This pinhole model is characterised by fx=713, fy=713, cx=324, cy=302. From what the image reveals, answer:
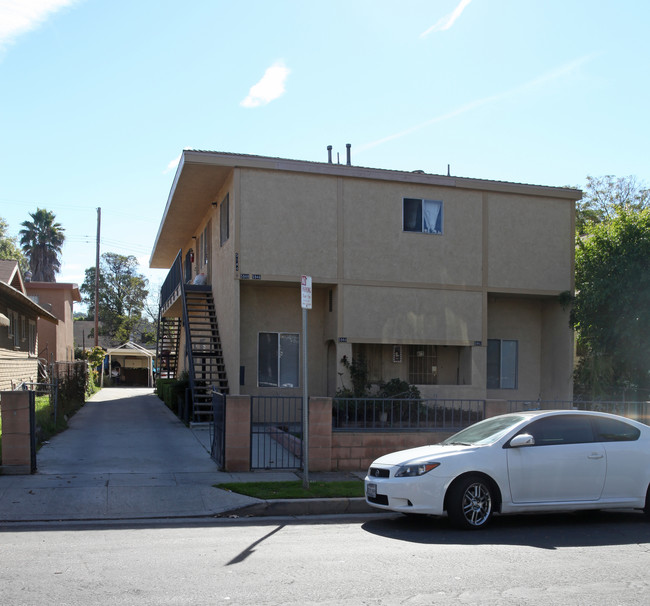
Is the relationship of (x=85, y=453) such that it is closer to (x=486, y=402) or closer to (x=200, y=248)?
(x=486, y=402)

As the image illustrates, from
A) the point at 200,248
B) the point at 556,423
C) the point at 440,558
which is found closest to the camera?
the point at 440,558

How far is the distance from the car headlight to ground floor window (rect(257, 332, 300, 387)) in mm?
11094

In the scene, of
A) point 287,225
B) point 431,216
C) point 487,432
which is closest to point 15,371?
point 287,225

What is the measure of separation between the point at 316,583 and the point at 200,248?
21.3 meters

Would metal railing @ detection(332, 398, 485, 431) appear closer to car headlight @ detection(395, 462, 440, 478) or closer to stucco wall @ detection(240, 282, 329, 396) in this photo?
car headlight @ detection(395, 462, 440, 478)

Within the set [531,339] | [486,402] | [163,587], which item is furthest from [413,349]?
[163,587]

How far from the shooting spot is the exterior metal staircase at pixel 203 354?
18.7 meters

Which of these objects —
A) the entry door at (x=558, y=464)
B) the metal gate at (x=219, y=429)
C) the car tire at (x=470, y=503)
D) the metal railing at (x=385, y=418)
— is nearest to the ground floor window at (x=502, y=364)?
the metal railing at (x=385, y=418)

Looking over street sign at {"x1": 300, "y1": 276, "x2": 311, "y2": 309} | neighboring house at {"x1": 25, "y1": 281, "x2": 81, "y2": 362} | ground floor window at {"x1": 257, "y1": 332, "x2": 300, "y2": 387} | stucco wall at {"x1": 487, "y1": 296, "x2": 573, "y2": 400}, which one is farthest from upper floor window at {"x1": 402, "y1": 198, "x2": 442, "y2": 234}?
neighboring house at {"x1": 25, "y1": 281, "x2": 81, "y2": 362}

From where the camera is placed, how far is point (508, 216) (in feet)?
67.4

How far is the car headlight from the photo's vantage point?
27.7ft

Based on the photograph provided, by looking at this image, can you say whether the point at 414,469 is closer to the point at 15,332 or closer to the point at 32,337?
the point at 15,332

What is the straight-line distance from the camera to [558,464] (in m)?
8.79

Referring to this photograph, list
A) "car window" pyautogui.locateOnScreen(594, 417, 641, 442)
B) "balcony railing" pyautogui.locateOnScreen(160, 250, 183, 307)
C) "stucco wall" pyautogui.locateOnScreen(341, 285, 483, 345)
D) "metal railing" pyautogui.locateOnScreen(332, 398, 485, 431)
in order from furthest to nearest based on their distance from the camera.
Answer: "balcony railing" pyautogui.locateOnScreen(160, 250, 183, 307)
"stucco wall" pyautogui.locateOnScreen(341, 285, 483, 345)
"metal railing" pyautogui.locateOnScreen(332, 398, 485, 431)
"car window" pyautogui.locateOnScreen(594, 417, 641, 442)
